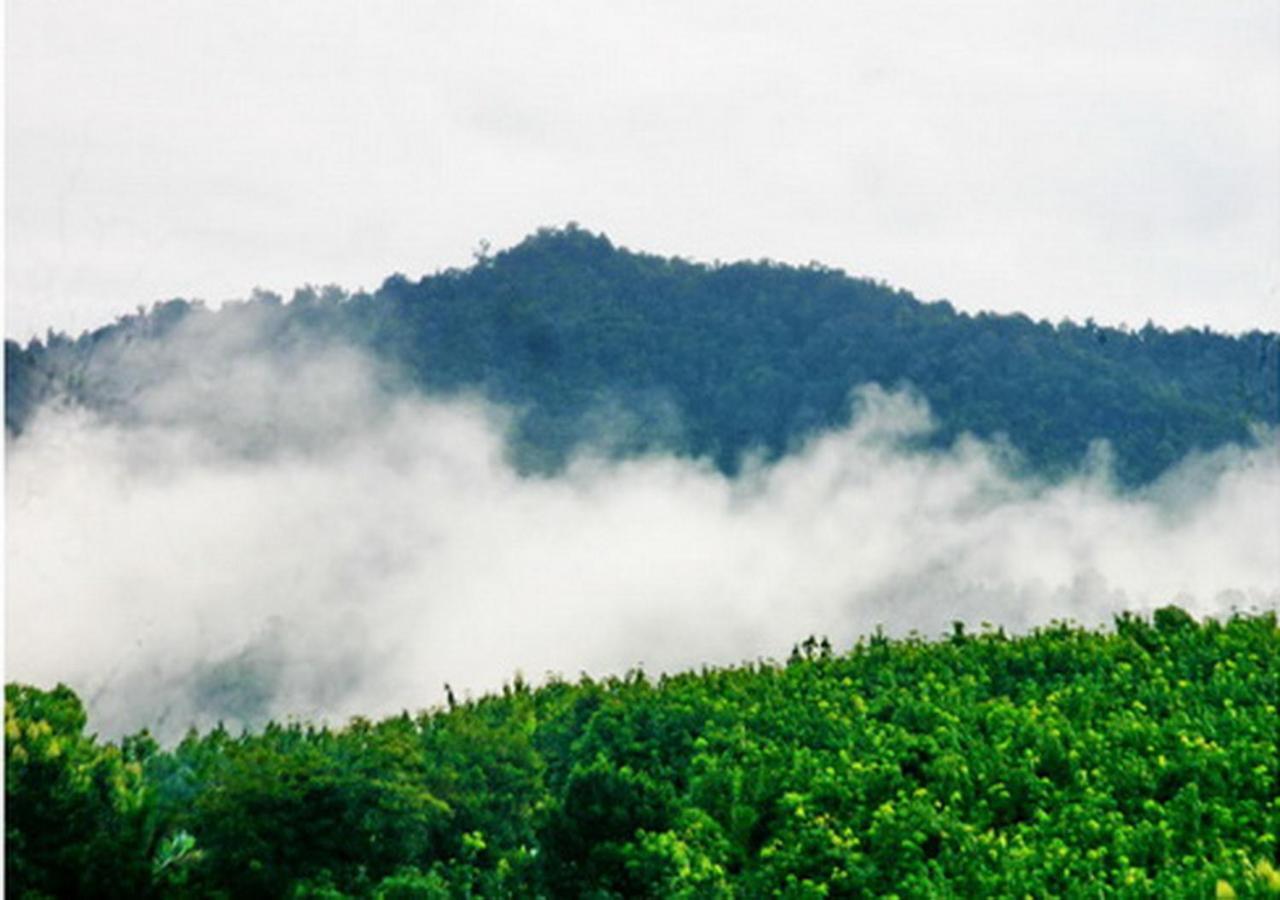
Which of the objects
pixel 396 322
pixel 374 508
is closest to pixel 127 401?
pixel 374 508

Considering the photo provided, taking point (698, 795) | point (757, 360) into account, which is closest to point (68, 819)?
point (698, 795)

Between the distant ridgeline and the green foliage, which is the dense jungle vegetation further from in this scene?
the distant ridgeline

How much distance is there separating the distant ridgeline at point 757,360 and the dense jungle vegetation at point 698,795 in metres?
89.8

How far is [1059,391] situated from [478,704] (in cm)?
9215

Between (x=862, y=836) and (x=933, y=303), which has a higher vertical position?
(x=933, y=303)

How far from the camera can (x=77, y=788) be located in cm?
900

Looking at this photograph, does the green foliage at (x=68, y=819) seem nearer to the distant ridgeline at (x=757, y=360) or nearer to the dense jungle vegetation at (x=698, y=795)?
the dense jungle vegetation at (x=698, y=795)

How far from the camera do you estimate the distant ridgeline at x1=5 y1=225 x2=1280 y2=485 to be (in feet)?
330

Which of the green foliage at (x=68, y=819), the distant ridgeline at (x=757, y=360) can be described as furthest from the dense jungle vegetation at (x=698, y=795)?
the distant ridgeline at (x=757, y=360)

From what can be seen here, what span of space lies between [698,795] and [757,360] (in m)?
97.9

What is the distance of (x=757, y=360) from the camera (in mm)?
108188

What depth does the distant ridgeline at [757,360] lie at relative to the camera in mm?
100562

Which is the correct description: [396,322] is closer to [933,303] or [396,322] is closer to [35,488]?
[933,303]

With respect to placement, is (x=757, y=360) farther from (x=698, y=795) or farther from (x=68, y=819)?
(x=68, y=819)
